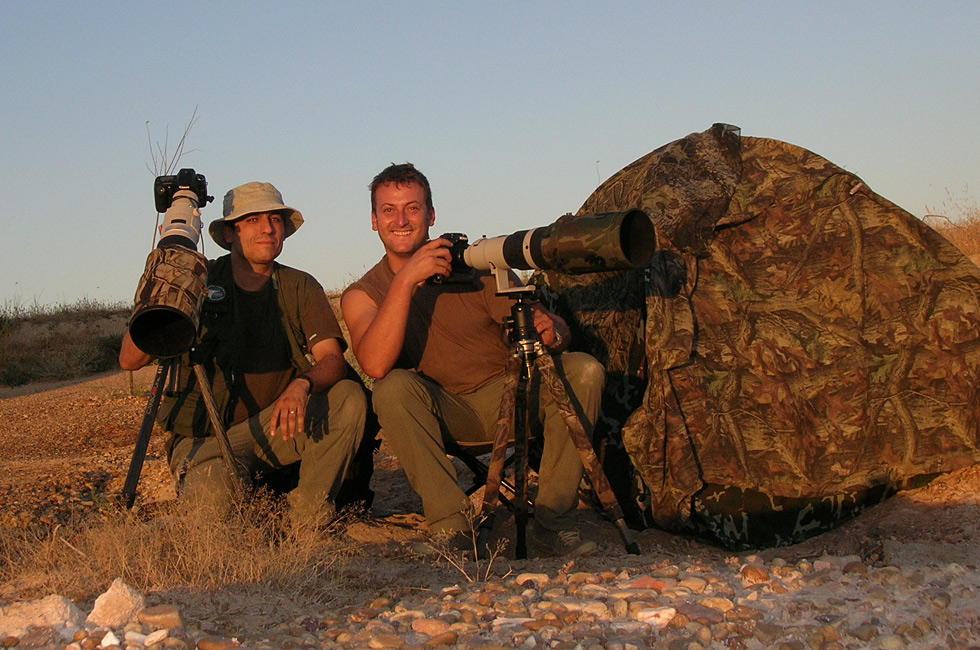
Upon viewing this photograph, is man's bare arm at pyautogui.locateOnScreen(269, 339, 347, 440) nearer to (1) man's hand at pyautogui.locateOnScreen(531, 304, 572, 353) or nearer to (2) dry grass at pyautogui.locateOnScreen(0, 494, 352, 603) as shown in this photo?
(2) dry grass at pyautogui.locateOnScreen(0, 494, 352, 603)

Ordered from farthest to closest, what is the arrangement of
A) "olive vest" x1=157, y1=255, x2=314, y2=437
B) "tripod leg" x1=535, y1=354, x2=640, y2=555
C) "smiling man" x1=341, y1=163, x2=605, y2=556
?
"olive vest" x1=157, y1=255, x2=314, y2=437 < "smiling man" x1=341, y1=163, x2=605, y2=556 < "tripod leg" x1=535, y1=354, x2=640, y2=555

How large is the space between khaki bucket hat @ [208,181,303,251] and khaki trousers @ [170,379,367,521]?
2.66 feet

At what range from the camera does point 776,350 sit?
393 centimetres

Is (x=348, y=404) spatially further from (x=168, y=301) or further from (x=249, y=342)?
(x=168, y=301)

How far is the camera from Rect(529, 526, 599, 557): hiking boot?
3.38 m

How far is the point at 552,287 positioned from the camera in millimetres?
4508

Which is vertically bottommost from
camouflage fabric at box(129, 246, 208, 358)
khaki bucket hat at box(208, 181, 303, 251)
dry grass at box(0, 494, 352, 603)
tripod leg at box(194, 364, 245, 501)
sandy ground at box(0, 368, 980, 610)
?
sandy ground at box(0, 368, 980, 610)


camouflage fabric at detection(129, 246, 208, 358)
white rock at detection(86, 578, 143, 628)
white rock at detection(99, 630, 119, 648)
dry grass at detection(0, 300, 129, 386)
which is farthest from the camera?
dry grass at detection(0, 300, 129, 386)

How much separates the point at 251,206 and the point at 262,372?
27.7 inches

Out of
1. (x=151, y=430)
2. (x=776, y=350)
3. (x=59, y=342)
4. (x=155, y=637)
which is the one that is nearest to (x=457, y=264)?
(x=151, y=430)

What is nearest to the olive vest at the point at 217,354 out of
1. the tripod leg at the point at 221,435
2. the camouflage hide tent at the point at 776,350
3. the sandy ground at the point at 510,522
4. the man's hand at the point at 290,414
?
the tripod leg at the point at 221,435

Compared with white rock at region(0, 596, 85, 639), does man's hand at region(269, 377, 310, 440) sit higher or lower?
higher

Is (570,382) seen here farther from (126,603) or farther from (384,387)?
(126,603)

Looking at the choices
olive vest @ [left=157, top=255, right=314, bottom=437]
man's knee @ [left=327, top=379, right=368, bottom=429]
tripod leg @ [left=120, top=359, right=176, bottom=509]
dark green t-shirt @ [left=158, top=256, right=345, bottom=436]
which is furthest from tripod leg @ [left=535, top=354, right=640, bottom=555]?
tripod leg @ [left=120, top=359, right=176, bottom=509]
